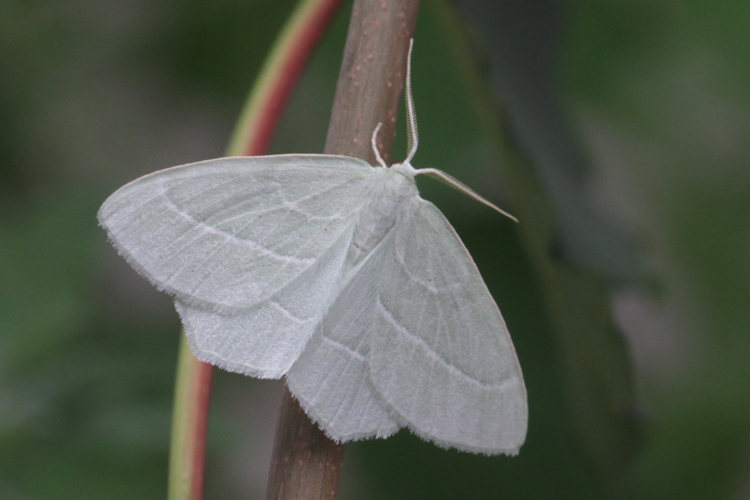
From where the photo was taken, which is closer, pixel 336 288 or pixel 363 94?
pixel 363 94

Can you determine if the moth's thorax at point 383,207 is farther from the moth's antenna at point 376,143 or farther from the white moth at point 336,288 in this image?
the moth's antenna at point 376,143

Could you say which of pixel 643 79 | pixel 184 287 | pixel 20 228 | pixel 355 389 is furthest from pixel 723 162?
pixel 20 228

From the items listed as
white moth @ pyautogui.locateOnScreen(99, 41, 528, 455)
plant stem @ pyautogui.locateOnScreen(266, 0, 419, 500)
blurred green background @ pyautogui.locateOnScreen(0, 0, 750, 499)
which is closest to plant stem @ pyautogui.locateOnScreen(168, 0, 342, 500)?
white moth @ pyautogui.locateOnScreen(99, 41, 528, 455)

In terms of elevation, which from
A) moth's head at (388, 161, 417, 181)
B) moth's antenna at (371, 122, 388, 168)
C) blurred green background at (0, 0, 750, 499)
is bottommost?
blurred green background at (0, 0, 750, 499)

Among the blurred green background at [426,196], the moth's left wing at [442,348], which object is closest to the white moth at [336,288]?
the moth's left wing at [442,348]

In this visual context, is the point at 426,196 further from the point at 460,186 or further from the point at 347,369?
the point at 347,369

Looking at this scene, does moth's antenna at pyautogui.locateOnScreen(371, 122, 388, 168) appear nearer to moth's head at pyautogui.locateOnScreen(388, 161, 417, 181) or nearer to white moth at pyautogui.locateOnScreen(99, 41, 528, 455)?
white moth at pyautogui.locateOnScreen(99, 41, 528, 455)

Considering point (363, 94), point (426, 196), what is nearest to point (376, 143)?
point (363, 94)

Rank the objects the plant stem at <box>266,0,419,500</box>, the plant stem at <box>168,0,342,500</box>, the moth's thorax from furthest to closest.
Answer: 1. the moth's thorax
2. the plant stem at <box>168,0,342,500</box>
3. the plant stem at <box>266,0,419,500</box>
